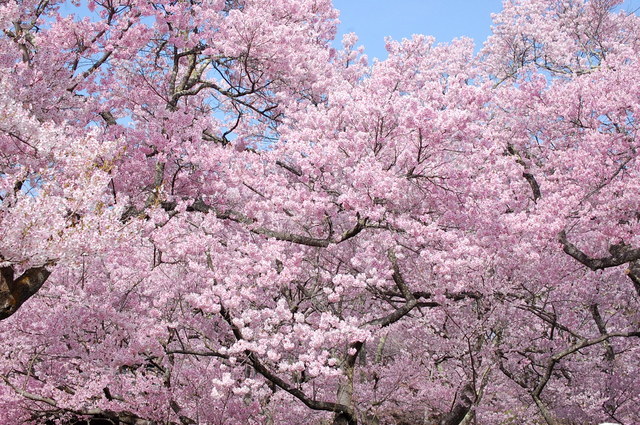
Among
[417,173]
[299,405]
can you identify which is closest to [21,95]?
[417,173]

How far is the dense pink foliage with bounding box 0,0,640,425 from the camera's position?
7.44m

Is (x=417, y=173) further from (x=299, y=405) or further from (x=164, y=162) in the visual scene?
(x=299, y=405)

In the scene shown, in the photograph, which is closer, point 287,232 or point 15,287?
point 15,287

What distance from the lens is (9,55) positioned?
8422 millimetres

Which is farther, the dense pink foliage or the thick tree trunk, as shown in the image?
the dense pink foliage

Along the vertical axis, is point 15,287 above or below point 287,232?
below

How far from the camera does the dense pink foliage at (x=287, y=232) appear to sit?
7438mm

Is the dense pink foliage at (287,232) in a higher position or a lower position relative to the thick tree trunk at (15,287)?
higher

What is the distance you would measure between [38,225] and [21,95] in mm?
3847

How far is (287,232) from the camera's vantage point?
9203 mm

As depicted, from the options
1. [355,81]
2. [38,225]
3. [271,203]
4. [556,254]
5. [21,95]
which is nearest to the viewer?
[38,225]

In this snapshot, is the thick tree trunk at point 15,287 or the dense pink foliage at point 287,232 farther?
the dense pink foliage at point 287,232

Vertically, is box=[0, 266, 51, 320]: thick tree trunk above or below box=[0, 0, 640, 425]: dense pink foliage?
below

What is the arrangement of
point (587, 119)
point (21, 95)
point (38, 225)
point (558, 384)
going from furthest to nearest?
1. point (558, 384)
2. point (587, 119)
3. point (21, 95)
4. point (38, 225)
